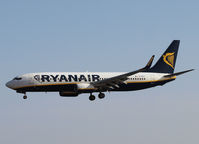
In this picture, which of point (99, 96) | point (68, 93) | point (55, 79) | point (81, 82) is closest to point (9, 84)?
point (55, 79)

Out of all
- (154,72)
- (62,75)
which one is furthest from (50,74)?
(154,72)

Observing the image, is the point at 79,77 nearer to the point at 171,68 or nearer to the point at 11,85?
the point at 11,85

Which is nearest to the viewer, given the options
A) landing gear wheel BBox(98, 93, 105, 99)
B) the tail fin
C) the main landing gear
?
the main landing gear

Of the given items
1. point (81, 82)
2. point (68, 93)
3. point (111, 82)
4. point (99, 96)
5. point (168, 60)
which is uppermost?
point (168, 60)

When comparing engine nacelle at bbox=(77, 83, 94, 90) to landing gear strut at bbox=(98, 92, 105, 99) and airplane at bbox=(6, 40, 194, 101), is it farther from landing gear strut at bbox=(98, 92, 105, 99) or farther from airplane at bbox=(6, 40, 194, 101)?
landing gear strut at bbox=(98, 92, 105, 99)

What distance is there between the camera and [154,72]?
72312 mm

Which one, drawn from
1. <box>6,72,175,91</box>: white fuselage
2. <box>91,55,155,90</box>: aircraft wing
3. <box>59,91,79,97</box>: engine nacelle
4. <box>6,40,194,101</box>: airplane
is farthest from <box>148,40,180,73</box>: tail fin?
<box>59,91,79,97</box>: engine nacelle

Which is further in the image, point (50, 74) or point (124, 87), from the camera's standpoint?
point (124, 87)

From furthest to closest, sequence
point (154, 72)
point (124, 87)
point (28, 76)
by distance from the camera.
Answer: point (154, 72)
point (124, 87)
point (28, 76)

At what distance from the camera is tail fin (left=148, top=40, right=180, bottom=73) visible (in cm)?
7331

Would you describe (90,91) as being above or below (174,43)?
below

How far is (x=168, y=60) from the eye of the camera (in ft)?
245

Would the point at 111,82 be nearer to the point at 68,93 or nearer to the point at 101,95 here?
the point at 101,95

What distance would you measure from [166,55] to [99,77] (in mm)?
15738
